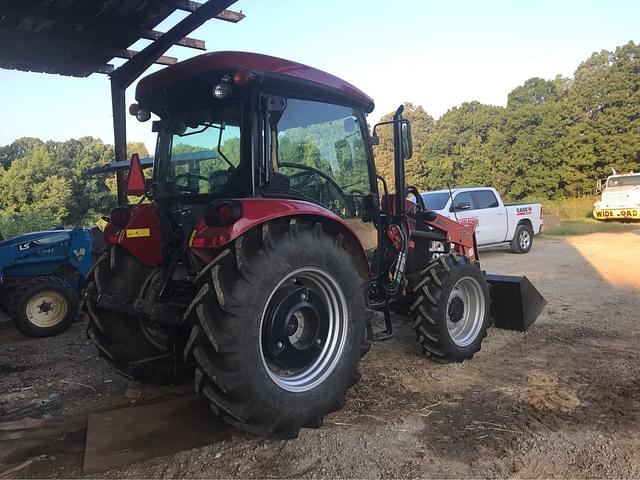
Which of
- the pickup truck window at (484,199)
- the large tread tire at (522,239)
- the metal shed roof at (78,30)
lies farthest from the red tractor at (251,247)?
the large tread tire at (522,239)

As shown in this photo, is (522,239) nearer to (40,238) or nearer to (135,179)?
(40,238)

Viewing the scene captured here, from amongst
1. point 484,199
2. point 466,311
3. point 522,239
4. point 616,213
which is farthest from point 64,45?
point 616,213

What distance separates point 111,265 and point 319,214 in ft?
5.44

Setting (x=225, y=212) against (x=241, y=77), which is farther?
(x=241, y=77)

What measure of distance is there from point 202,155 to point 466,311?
3.01 meters

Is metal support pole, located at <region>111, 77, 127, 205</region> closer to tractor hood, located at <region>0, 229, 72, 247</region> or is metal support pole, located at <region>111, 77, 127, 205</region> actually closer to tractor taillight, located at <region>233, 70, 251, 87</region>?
tractor hood, located at <region>0, 229, 72, 247</region>

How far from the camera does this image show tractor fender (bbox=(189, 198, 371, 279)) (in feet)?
9.45

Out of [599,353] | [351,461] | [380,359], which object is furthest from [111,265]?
[599,353]

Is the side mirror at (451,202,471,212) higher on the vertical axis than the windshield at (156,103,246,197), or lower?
lower

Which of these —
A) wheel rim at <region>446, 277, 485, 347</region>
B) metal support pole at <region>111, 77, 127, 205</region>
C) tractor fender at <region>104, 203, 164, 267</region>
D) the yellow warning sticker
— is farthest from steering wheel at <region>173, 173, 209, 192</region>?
metal support pole at <region>111, 77, 127, 205</region>

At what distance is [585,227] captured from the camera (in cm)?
2019

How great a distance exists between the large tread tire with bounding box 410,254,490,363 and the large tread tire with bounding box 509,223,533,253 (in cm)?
984

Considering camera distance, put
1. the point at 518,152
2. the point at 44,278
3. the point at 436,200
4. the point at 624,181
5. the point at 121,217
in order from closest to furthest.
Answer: the point at 121,217
the point at 44,278
the point at 436,200
the point at 624,181
the point at 518,152

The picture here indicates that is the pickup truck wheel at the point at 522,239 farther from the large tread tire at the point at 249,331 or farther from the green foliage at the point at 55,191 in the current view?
the green foliage at the point at 55,191
